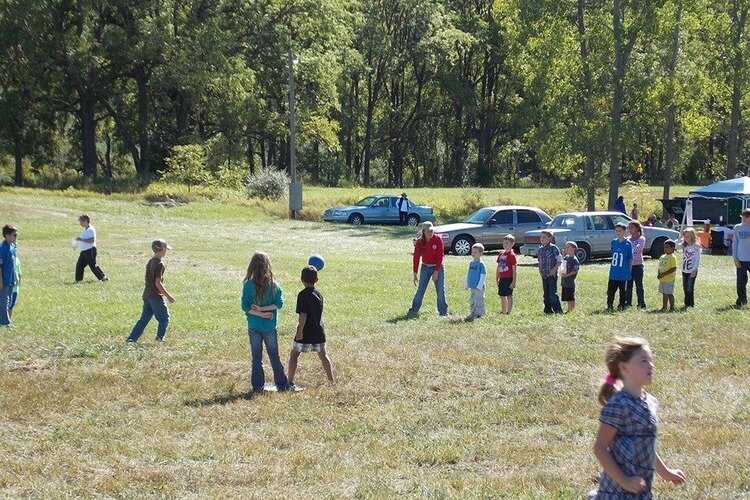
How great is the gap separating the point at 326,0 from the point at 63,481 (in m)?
51.9

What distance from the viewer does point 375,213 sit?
44.4m

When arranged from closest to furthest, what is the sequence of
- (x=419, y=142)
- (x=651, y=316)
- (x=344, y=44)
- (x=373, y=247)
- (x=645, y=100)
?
(x=651, y=316) → (x=373, y=247) → (x=645, y=100) → (x=344, y=44) → (x=419, y=142)

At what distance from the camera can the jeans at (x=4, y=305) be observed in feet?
51.1

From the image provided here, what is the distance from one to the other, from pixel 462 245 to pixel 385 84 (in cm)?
5255

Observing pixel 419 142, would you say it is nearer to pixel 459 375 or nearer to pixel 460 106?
pixel 460 106

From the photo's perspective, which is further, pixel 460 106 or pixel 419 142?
pixel 419 142

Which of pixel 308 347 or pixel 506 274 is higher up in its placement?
pixel 506 274

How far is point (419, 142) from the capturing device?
285 ft

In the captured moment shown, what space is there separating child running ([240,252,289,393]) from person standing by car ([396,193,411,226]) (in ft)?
109

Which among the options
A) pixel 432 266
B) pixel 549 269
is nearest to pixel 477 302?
pixel 432 266

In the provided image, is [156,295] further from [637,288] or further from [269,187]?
[269,187]

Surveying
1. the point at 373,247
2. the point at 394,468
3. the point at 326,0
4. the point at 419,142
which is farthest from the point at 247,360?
the point at 419,142

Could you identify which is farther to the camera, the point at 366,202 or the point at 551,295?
the point at 366,202

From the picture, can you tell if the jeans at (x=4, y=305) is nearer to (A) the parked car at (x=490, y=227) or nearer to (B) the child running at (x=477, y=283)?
(B) the child running at (x=477, y=283)
